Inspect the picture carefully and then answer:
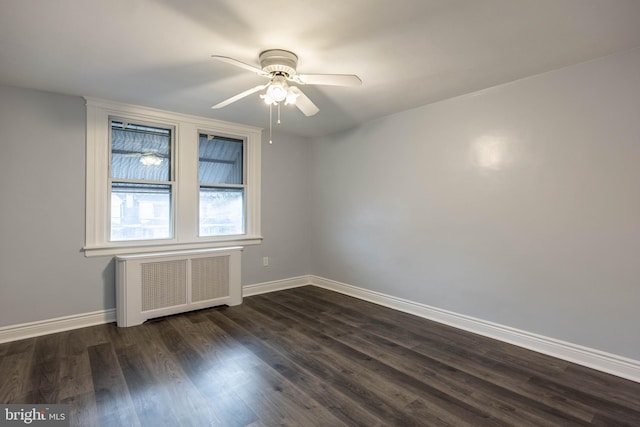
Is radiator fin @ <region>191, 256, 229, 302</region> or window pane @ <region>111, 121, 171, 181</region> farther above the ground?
window pane @ <region>111, 121, 171, 181</region>

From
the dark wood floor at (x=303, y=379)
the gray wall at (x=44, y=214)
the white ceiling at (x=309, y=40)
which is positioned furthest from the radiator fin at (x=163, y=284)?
the white ceiling at (x=309, y=40)

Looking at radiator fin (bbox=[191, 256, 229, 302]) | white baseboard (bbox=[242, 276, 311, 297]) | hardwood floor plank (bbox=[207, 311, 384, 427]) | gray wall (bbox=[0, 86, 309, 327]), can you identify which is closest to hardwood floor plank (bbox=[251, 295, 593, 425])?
hardwood floor plank (bbox=[207, 311, 384, 427])

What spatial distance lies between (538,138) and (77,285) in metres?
4.47

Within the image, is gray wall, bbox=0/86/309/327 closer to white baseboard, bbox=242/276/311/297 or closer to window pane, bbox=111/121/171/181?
window pane, bbox=111/121/171/181

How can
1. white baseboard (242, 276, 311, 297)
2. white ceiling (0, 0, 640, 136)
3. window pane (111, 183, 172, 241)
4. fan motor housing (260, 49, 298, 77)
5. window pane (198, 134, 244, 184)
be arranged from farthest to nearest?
white baseboard (242, 276, 311, 297), window pane (198, 134, 244, 184), window pane (111, 183, 172, 241), fan motor housing (260, 49, 298, 77), white ceiling (0, 0, 640, 136)

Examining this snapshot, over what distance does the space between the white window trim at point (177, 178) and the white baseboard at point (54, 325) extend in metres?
0.62

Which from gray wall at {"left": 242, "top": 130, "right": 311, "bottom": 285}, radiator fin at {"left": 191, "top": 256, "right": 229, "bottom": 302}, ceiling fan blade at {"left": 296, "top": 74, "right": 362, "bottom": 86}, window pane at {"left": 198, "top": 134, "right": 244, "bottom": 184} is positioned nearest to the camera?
ceiling fan blade at {"left": 296, "top": 74, "right": 362, "bottom": 86}

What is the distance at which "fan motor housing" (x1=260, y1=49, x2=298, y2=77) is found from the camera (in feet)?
7.22

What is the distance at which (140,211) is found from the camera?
11.7 ft

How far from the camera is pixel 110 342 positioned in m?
2.77

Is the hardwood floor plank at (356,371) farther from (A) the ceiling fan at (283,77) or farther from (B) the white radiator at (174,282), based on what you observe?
(A) the ceiling fan at (283,77)

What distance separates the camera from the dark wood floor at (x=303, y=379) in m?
1.81

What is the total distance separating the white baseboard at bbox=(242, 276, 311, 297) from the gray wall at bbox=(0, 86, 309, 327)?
61.2 inches

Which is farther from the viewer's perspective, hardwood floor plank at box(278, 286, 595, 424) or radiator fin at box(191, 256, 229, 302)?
radiator fin at box(191, 256, 229, 302)
